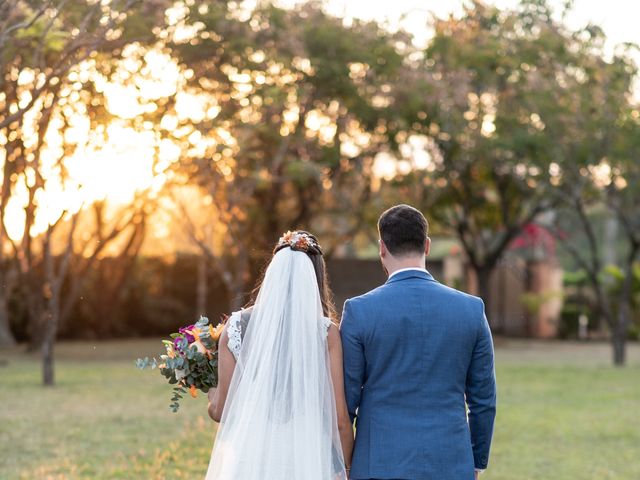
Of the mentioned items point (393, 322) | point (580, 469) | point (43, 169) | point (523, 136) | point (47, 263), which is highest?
point (523, 136)

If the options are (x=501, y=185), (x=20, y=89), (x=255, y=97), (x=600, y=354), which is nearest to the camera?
(x=20, y=89)

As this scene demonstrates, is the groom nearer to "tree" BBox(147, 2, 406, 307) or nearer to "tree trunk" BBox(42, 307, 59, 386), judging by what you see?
"tree" BBox(147, 2, 406, 307)

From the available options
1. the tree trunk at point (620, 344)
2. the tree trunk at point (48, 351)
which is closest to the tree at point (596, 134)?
the tree trunk at point (620, 344)

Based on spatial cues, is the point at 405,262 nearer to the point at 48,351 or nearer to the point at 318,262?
the point at 318,262

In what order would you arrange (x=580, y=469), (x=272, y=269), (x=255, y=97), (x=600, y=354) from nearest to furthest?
(x=272, y=269) < (x=580, y=469) < (x=255, y=97) < (x=600, y=354)

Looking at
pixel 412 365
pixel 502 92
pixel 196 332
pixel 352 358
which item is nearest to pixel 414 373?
pixel 412 365

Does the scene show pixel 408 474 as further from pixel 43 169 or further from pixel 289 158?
pixel 289 158

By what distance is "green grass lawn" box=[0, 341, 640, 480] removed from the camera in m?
10.9

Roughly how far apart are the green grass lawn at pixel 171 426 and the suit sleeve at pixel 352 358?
5.56 m

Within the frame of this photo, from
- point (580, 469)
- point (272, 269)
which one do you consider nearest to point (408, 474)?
point (272, 269)

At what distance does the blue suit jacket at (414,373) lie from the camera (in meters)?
4.66

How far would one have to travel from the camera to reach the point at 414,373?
4680mm

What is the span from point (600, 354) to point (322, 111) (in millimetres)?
10838

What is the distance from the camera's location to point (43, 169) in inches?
766
